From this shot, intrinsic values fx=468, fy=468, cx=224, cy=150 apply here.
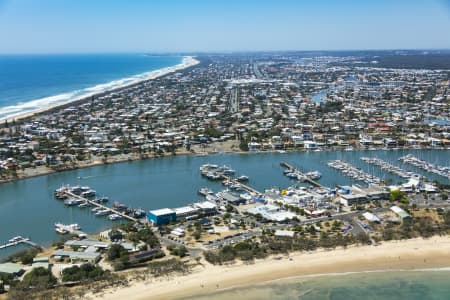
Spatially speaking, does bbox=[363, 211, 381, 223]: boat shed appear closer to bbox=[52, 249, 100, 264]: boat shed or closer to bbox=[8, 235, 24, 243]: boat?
bbox=[52, 249, 100, 264]: boat shed

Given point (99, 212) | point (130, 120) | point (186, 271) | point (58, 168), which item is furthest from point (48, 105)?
point (186, 271)

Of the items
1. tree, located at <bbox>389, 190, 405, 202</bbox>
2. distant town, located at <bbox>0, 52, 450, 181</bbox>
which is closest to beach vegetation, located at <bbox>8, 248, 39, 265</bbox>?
distant town, located at <bbox>0, 52, 450, 181</bbox>

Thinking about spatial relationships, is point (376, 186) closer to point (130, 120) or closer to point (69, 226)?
point (69, 226)

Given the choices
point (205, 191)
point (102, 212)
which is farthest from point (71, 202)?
point (205, 191)

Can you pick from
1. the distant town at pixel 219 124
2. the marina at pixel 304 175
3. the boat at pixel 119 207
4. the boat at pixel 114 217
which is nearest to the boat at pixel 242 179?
the marina at pixel 304 175

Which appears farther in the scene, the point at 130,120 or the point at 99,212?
the point at 130,120

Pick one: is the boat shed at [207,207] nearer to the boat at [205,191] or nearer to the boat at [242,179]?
the boat at [205,191]

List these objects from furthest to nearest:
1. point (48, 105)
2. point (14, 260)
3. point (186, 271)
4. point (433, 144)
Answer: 1. point (48, 105)
2. point (433, 144)
3. point (14, 260)
4. point (186, 271)
